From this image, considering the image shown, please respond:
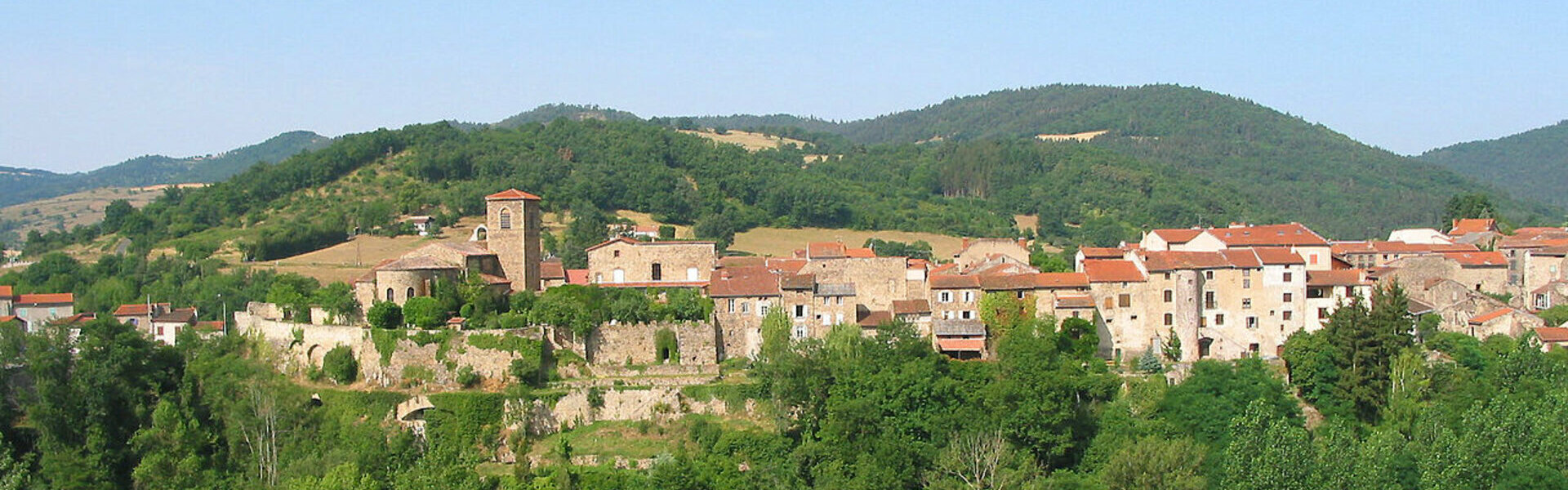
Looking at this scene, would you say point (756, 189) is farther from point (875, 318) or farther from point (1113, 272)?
point (1113, 272)

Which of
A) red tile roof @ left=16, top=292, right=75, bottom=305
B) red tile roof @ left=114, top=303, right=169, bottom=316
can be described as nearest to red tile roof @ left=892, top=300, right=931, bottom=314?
red tile roof @ left=114, top=303, right=169, bottom=316

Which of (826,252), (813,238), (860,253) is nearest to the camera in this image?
(826,252)

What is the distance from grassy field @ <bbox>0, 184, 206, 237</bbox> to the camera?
160550 mm

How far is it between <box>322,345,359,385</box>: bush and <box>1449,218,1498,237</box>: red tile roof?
5170 centimetres

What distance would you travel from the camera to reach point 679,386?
4122cm

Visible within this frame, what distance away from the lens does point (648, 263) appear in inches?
1909

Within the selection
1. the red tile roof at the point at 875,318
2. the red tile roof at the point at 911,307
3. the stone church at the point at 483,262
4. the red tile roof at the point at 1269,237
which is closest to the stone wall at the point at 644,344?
the stone church at the point at 483,262

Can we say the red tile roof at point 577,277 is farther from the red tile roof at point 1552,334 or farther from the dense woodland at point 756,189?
the red tile roof at point 1552,334

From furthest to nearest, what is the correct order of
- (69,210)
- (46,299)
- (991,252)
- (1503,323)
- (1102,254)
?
(69,210) < (46,299) < (991,252) < (1102,254) < (1503,323)

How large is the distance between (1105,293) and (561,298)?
1868 cm

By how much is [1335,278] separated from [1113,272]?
29.4 feet

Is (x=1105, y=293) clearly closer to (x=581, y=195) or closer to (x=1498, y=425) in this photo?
(x=1498, y=425)

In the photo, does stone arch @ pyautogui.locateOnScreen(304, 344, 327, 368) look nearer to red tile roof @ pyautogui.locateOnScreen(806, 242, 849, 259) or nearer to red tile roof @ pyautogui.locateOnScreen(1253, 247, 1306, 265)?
red tile roof @ pyautogui.locateOnScreen(806, 242, 849, 259)

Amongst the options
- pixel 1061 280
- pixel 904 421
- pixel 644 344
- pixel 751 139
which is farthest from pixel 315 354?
pixel 751 139
